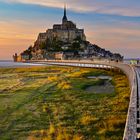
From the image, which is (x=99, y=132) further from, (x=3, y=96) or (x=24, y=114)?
(x=3, y=96)

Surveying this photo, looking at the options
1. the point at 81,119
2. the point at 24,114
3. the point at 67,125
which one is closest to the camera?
the point at 67,125

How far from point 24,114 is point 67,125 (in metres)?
4.96

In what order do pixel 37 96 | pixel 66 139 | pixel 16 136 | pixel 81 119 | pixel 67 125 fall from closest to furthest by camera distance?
1. pixel 66 139
2. pixel 16 136
3. pixel 67 125
4. pixel 81 119
5. pixel 37 96

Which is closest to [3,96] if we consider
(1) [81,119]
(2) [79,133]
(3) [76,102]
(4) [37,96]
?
(4) [37,96]

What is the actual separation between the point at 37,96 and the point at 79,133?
15.6m

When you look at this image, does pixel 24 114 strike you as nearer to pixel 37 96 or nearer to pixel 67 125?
pixel 67 125

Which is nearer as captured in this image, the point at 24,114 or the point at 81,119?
the point at 81,119

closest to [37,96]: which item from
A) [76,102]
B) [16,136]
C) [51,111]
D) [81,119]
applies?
[76,102]

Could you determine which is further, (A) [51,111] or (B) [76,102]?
(B) [76,102]

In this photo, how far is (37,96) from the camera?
108 ft

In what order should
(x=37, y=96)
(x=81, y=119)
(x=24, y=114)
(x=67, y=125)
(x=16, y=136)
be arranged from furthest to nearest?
(x=37, y=96) → (x=24, y=114) → (x=81, y=119) → (x=67, y=125) → (x=16, y=136)

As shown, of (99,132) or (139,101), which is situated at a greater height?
(139,101)

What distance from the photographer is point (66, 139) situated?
55.6ft

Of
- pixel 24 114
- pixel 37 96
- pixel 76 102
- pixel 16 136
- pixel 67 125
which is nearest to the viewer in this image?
pixel 16 136
